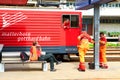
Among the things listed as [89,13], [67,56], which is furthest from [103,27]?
[67,56]

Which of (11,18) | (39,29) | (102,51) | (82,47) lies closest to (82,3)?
(102,51)

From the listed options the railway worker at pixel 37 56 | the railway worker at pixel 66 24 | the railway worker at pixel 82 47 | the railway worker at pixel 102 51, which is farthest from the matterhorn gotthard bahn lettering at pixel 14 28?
the railway worker at pixel 82 47

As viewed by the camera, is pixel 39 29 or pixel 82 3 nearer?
pixel 82 3

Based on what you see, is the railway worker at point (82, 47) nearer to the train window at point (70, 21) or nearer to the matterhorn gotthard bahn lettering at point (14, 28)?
the train window at point (70, 21)

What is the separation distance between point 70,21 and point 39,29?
1610 mm

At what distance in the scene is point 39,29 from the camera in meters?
21.3

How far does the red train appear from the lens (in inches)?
829

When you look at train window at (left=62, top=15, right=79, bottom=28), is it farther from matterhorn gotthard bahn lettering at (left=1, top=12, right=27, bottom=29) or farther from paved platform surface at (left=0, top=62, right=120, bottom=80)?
paved platform surface at (left=0, top=62, right=120, bottom=80)

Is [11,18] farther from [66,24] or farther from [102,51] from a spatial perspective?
[102,51]

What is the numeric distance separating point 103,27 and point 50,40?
37718 mm

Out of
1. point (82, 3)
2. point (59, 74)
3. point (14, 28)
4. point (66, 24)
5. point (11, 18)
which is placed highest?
point (82, 3)

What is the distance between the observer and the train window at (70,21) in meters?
21.4

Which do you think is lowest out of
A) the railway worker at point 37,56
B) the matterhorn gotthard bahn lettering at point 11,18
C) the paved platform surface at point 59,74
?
the paved platform surface at point 59,74

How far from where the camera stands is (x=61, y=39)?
21453 mm
